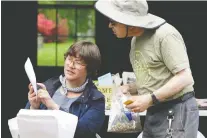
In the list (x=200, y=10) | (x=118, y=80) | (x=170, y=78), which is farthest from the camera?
(x=200, y=10)

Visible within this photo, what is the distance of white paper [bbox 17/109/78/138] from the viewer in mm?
3051

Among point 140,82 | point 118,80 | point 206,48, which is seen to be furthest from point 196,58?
point 140,82

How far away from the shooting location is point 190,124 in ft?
10.5

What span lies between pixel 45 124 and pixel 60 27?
2147 millimetres

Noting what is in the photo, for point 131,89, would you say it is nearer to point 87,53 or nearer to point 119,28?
point 87,53

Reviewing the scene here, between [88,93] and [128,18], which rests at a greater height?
[128,18]

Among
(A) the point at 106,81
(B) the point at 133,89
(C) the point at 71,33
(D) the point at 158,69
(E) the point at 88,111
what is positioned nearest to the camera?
(D) the point at 158,69

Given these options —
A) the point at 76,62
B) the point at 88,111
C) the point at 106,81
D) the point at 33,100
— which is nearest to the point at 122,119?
the point at 88,111

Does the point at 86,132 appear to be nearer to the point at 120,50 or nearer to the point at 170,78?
the point at 170,78

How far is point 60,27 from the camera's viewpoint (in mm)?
5098

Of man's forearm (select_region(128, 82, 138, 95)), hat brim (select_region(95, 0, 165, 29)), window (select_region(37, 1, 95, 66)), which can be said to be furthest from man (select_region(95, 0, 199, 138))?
window (select_region(37, 1, 95, 66))

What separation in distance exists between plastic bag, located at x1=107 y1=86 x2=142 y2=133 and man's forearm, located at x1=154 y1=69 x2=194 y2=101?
0.56 m

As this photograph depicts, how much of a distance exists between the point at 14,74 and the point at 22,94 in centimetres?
20

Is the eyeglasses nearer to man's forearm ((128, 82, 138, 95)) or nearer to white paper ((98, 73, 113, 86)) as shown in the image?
man's forearm ((128, 82, 138, 95))
